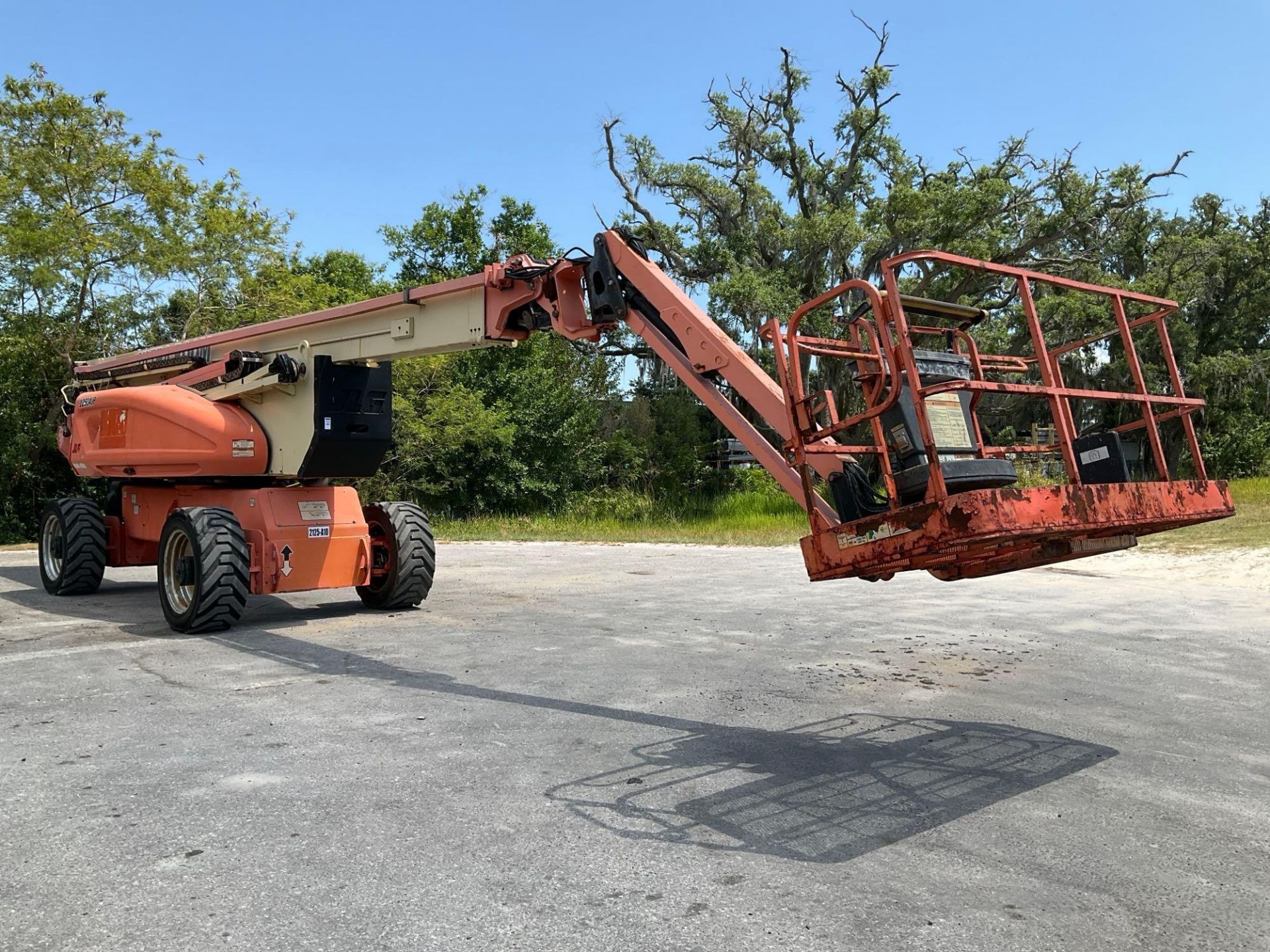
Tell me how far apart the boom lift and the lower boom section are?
1cm

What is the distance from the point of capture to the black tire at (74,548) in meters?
11.7

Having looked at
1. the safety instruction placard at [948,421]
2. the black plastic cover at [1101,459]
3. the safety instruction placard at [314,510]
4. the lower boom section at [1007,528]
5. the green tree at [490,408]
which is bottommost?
the lower boom section at [1007,528]

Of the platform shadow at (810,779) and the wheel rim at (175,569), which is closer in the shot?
the platform shadow at (810,779)

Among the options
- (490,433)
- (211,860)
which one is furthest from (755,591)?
(490,433)

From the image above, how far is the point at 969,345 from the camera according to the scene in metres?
6.29

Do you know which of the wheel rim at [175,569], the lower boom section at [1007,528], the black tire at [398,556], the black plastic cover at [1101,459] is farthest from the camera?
the black tire at [398,556]

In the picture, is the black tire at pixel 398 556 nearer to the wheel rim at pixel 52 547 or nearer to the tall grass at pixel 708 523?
the wheel rim at pixel 52 547

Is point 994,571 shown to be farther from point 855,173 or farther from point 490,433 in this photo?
point 855,173

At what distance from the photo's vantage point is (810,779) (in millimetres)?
5016

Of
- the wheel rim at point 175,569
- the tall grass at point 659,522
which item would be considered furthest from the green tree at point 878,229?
the wheel rim at point 175,569

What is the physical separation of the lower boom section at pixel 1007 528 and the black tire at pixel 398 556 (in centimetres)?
546

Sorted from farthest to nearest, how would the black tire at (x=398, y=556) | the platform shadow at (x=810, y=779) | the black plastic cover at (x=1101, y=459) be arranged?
the black tire at (x=398, y=556)
the black plastic cover at (x=1101, y=459)
the platform shadow at (x=810, y=779)

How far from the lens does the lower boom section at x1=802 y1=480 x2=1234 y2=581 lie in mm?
4820

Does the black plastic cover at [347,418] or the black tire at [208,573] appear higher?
the black plastic cover at [347,418]
